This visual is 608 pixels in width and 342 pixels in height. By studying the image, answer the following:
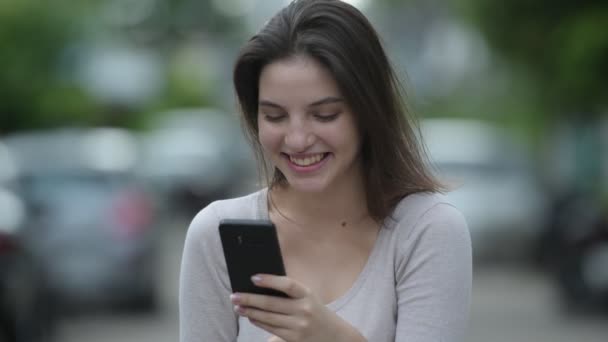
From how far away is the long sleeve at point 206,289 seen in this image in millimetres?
2707

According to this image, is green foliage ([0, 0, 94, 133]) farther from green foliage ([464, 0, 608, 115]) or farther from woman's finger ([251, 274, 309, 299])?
woman's finger ([251, 274, 309, 299])

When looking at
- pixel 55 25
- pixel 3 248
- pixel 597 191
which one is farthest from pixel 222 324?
pixel 55 25

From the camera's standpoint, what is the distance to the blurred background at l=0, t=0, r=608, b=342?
34.4ft

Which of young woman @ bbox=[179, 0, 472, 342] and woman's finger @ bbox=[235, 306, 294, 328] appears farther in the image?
young woman @ bbox=[179, 0, 472, 342]

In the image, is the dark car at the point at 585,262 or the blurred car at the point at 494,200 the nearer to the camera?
the dark car at the point at 585,262

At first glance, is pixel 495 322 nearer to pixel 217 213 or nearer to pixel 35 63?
pixel 217 213

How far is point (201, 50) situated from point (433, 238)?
5601 cm

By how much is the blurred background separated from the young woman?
228mm

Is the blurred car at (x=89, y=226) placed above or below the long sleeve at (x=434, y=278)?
below

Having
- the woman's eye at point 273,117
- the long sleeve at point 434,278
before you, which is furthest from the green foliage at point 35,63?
the long sleeve at point 434,278

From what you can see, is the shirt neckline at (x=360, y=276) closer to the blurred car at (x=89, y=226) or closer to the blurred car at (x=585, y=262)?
the blurred car at (x=89, y=226)

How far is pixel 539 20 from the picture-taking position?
1382cm

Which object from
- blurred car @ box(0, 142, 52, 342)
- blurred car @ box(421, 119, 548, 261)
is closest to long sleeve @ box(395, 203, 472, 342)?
blurred car @ box(0, 142, 52, 342)

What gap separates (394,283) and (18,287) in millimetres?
6150
